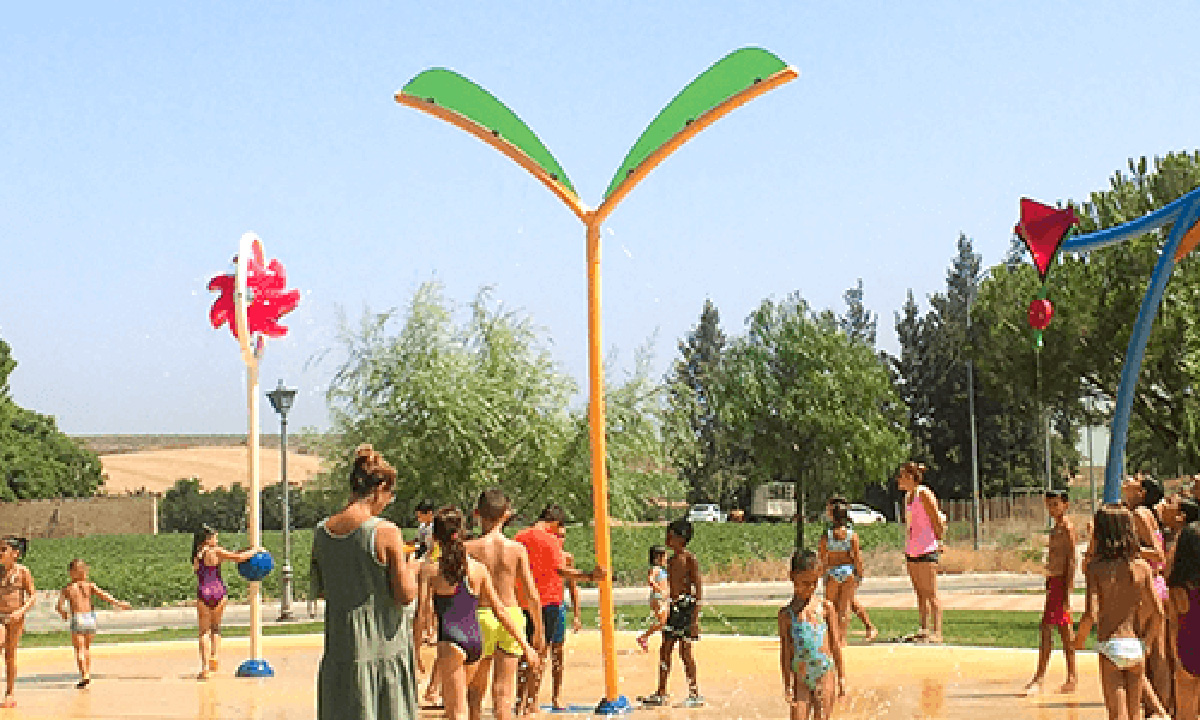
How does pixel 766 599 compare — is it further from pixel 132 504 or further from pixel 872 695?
pixel 132 504

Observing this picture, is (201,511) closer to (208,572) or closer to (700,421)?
(700,421)

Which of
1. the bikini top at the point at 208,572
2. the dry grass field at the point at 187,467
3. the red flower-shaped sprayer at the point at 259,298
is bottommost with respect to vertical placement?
the bikini top at the point at 208,572

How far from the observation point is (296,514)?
2625 inches

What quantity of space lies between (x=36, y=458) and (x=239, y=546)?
3026 centimetres

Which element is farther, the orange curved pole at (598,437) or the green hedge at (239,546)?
the green hedge at (239,546)

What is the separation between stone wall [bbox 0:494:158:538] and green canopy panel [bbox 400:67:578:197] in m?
50.0

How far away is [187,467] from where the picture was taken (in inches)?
4218

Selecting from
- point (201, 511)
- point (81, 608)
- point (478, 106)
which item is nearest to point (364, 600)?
point (478, 106)

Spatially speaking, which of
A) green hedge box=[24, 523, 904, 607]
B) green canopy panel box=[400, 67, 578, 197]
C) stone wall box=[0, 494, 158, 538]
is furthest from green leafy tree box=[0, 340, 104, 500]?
green canopy panel box=[400, 67, 578, 197]

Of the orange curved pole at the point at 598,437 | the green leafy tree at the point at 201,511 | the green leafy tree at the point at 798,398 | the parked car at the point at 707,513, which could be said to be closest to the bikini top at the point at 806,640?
the orange curved pole at the point at 598,437

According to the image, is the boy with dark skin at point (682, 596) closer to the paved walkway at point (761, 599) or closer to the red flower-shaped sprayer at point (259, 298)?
the red flower-shaped sprayer at point (259, 298)

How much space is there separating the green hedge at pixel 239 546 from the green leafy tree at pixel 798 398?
581cm

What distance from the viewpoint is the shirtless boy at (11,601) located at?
44.5 ft

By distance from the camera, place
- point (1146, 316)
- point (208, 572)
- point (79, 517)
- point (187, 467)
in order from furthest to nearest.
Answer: point (187, 467) < point (79, 517) < point (1146, 316) < point (208, 572)
